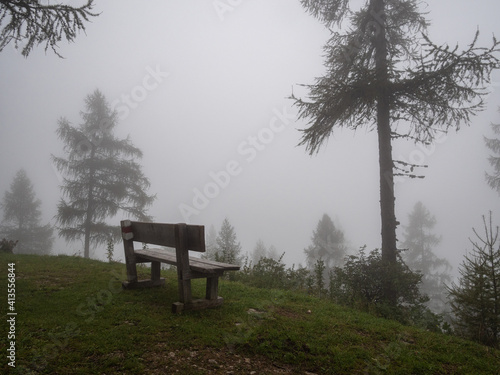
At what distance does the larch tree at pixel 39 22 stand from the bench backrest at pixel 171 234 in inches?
190

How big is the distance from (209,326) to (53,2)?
8136mm

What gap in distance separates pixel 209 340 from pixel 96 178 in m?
18.7

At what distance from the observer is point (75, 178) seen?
19578mm

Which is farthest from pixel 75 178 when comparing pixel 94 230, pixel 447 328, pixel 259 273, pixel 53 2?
pixel 447 328

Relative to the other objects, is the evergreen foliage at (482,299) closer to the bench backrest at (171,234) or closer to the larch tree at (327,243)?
the bench backrest at (171,234)

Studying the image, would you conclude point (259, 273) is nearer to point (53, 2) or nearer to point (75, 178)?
point (53, 2)

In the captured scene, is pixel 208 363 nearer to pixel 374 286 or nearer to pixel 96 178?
pixel 374 286

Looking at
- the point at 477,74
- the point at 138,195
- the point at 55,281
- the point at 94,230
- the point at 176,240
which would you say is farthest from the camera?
the point at 138,195

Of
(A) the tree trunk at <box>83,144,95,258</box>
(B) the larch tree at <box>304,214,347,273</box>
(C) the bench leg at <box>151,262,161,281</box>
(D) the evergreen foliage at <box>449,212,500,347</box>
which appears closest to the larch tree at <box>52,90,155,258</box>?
(A) the tree trunk at <box>83,144,95,258</box>

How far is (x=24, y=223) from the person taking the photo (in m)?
28.7

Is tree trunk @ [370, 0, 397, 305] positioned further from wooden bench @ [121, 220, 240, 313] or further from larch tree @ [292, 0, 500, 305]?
wooden bench @ [121, 220, 240, 313]

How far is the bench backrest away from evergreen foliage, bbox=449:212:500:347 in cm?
457

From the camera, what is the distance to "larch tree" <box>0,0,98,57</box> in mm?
6387

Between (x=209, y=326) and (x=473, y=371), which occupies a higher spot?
(x=209, y=326)
